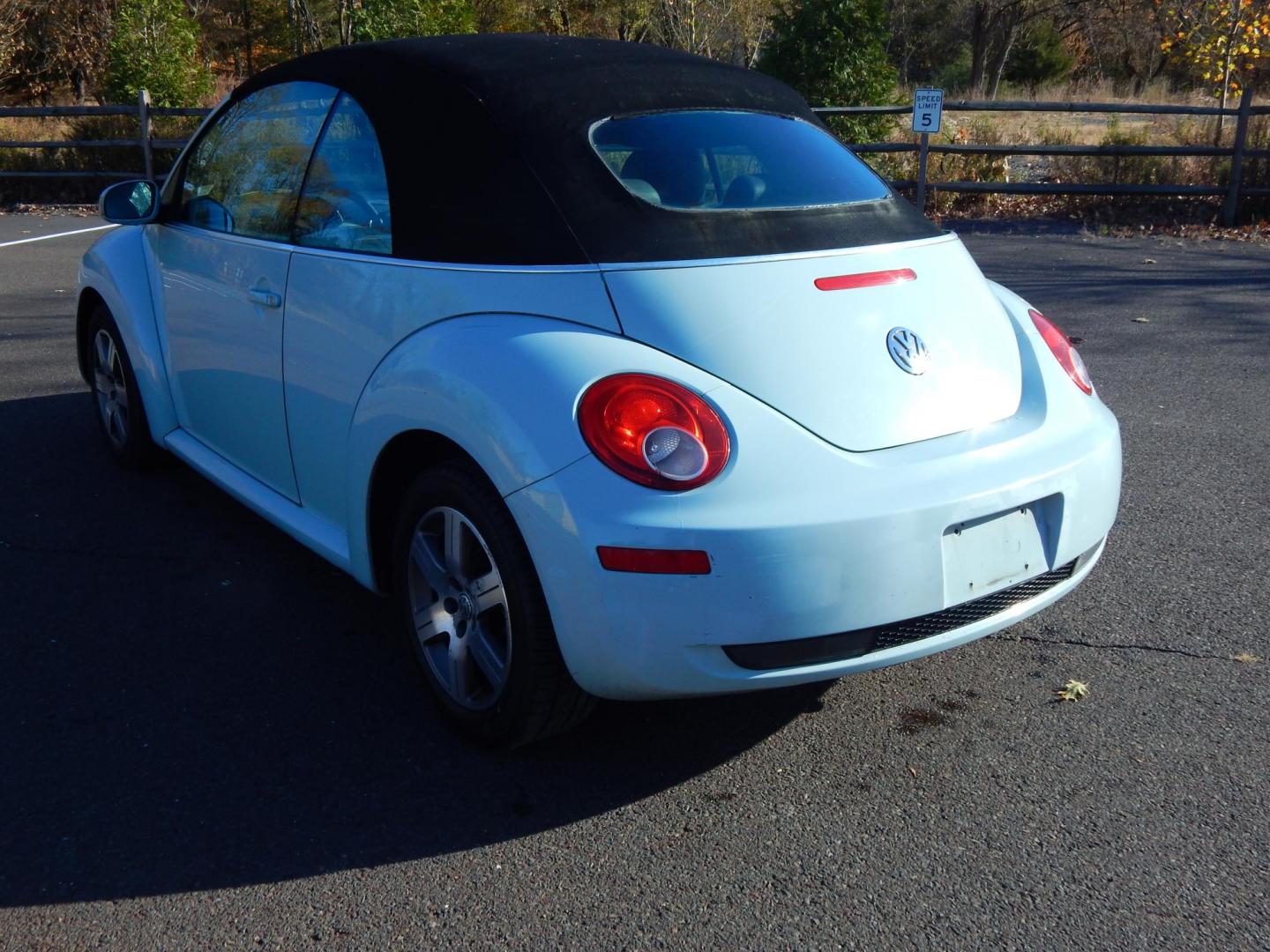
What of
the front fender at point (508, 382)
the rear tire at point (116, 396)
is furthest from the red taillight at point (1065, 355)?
the rear tire at point (116, 396)

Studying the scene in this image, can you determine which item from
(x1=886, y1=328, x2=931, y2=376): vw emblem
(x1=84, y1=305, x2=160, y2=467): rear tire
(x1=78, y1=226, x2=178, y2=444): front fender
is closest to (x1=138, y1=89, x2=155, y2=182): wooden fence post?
(x1=84, y1=305, x2=160, y2=467): rear tire

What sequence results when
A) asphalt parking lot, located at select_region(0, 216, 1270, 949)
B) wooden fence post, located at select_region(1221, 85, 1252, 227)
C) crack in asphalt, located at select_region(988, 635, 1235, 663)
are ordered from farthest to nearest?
1. wooden fence post, located at select_region(1221, 85, 1252, 227)
2. crack in asphalt, located at select_region(988, 635, 1235, 663)
3. asphalt parking lot, located at select_region(0, 216, 1270, 949)

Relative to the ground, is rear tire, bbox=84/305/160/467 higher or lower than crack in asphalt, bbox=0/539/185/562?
higher

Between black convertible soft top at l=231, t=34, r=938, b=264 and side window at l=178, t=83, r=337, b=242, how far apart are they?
0.54ft

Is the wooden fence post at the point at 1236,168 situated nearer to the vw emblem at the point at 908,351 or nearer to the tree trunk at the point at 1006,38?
the vw emblem at the point at 908,351

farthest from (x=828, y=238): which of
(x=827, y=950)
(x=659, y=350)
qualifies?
(x=827, y=950)

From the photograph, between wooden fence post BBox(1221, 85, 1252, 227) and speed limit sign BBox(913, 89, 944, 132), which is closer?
speed limit sign BBox(913, 89, 944, 132)

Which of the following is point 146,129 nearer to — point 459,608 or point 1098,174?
point 1098,174

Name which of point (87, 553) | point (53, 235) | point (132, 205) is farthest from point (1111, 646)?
point (53, 235)

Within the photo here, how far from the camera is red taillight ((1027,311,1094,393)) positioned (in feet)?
10.8

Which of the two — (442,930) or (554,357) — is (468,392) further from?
(442,930)

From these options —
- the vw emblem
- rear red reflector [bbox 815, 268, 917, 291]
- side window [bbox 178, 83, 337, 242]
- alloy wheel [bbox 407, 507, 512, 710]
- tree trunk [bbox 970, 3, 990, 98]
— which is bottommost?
alloy wheel [bbox 407, 507, 512, 710]

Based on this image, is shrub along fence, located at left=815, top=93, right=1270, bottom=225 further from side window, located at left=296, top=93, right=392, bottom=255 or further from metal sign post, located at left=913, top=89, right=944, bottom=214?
side window, located at left=296, top=93, right=392, bottom=255

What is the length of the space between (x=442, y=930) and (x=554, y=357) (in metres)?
1.20
